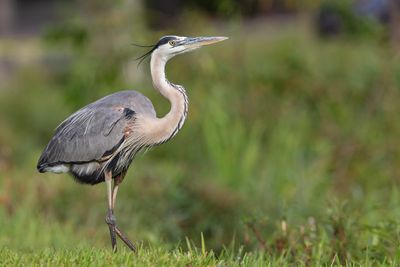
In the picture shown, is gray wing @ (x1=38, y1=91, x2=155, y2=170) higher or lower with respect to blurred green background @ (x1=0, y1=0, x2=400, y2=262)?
higher

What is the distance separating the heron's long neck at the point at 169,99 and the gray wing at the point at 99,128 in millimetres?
206

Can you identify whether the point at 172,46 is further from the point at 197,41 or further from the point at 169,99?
the point at 169,99

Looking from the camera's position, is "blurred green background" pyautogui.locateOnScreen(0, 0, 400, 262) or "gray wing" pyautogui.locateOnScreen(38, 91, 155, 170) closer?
"gray wing" pyautogui.locateOnScreen(38, 91, 155, 170)

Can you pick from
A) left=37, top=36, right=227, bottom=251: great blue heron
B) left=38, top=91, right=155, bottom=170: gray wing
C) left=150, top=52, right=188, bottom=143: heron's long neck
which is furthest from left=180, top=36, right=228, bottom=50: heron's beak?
left=38, top=91, right=155, bottom=170: gray wing

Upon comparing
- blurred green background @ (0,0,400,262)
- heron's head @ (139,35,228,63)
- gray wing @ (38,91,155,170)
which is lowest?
blurred green background @ (0,0,400,262)

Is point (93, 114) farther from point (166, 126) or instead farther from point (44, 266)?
point (44, 266)

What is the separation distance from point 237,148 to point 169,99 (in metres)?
4.81

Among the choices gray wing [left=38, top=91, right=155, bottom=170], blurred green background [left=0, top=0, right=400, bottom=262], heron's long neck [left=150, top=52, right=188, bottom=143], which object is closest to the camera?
heron's long neck [left=150, top=52, right=188, bottom=143]

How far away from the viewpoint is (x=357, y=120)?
11.8m

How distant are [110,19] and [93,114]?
7.04 meters

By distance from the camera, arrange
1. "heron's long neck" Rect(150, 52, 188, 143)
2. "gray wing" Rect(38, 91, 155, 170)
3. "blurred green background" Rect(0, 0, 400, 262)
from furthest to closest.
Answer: "blurred green background" Rect(0, 0, 400, 262) → "gray wing" Rect(38, 91, 155, 170) → "heron's long neck" Rect(150, 52, 188, 143)

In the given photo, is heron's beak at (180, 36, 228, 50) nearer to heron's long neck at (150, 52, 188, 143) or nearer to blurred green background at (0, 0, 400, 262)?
heron's long neck at (150, 52, 188, 143)

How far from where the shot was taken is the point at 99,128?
591cm

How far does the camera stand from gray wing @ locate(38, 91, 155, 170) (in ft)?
Answer: 19.4
